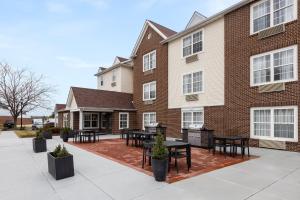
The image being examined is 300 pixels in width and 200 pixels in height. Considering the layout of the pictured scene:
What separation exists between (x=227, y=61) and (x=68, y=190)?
1286cm

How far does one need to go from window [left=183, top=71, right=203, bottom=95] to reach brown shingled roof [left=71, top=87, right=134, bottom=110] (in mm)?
8225

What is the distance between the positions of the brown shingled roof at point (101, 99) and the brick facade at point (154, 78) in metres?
1.19

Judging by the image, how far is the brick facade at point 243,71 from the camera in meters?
11.3

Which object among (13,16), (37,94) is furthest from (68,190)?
(37,94)

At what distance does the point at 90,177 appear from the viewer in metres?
6.43

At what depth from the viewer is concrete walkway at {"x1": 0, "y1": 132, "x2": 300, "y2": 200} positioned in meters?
4.94

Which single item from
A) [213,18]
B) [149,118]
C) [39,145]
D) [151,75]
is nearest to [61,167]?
[39,145]

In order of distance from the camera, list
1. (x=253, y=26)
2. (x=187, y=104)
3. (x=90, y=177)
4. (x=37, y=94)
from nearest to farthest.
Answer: (x=90, y=177) < (x=253, y=26) < (x=187, y=104) < (x=37, y=94)

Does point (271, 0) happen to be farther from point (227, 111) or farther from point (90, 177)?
point (90, 177)

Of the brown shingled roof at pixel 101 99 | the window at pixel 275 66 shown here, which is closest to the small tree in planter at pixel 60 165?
the window at pixel 275 66

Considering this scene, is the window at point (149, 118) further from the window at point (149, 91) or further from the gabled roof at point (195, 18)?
the gabled roof at point (195, 18)

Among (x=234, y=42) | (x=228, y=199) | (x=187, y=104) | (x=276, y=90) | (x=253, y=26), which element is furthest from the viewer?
(x=187, y=104)

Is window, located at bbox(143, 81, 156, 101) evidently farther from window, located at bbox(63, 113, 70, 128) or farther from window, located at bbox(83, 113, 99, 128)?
window, located at bbox(63, 113, 70, 128)

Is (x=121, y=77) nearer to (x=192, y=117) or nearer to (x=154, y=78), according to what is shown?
(x=154, y=78)
